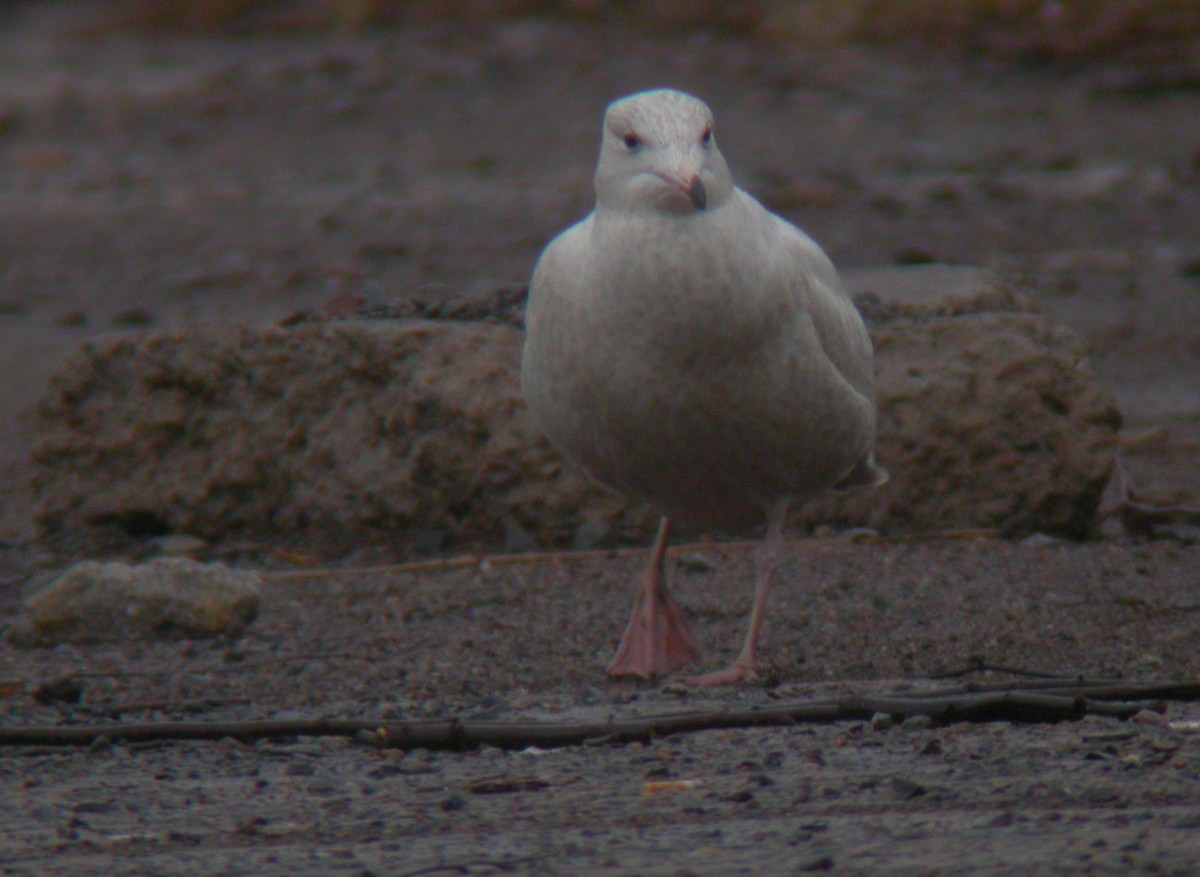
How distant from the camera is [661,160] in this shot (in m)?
4.84

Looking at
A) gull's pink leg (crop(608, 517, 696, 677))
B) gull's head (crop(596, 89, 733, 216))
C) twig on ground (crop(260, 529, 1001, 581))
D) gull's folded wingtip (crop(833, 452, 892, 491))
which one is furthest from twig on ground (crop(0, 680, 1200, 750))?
twig on ground (crop(260, 529, 1001, 581))

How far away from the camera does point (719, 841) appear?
3469 millimetres

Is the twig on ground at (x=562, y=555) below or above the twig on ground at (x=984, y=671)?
below

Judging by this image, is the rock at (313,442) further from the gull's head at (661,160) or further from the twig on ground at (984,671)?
the twig on ground at (984,671)

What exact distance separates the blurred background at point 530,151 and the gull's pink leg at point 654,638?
2.03 m

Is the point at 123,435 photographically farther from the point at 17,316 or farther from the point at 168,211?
the point at 168,211

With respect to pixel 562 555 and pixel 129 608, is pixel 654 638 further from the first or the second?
pixel 129 608

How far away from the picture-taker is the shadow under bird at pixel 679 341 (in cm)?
480

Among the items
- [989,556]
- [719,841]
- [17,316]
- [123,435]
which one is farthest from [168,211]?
[719,841]

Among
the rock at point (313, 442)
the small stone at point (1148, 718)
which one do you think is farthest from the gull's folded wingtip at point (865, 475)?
the small stone at point (1148, 718)

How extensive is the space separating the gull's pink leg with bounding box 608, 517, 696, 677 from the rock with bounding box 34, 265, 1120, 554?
48.6 inches

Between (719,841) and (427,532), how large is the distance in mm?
3356

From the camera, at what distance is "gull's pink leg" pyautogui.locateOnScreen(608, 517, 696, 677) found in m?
5.15

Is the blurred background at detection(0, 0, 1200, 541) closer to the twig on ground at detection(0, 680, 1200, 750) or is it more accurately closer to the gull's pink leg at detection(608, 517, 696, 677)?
the gull's pink leg at detection(608, 517, 696, 677)
